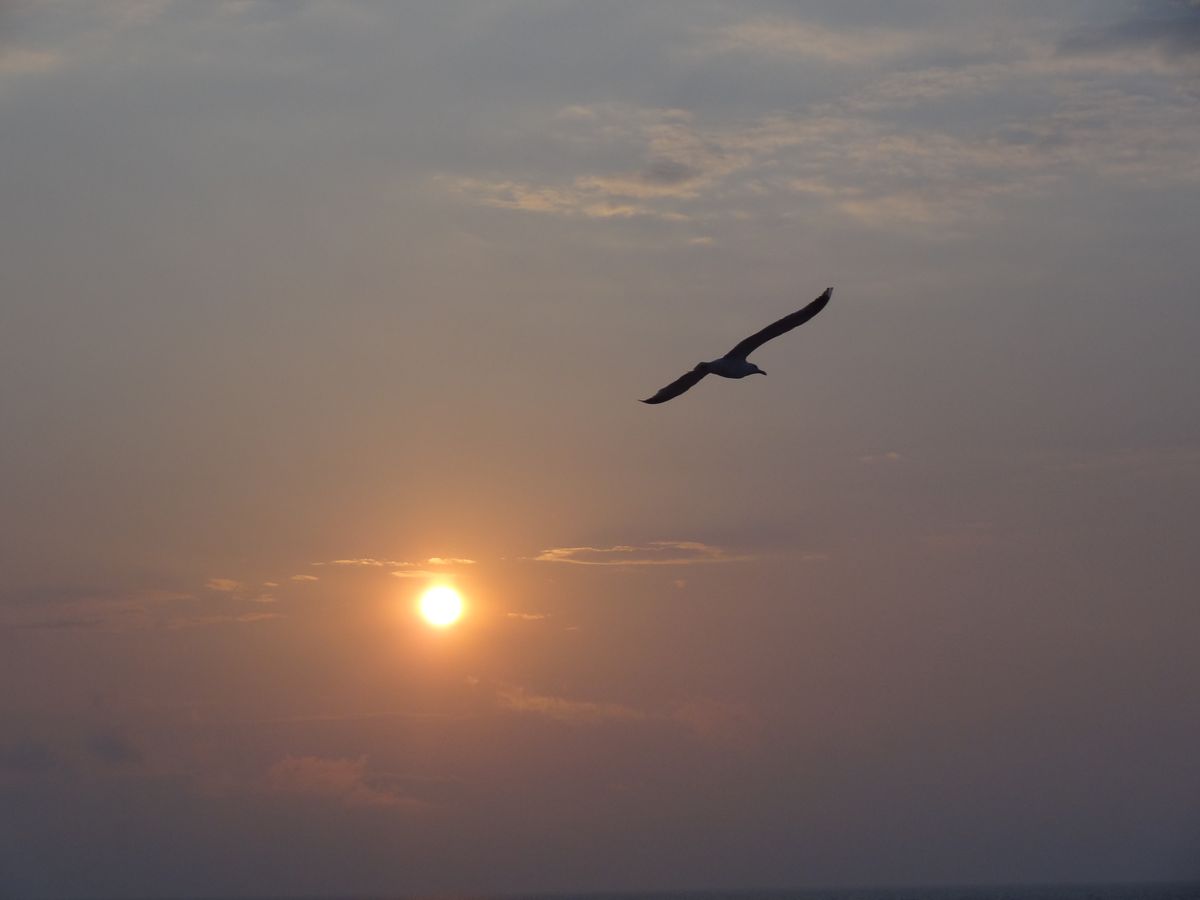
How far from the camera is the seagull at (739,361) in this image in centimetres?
4444

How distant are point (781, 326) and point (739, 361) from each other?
2.14m

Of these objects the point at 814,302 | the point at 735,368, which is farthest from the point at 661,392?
the point at 814,302

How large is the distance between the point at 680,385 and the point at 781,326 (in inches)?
179

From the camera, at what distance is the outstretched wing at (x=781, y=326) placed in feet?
144

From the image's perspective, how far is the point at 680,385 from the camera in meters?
46.7

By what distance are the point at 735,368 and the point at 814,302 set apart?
3954mm

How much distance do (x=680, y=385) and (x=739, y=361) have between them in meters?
2.48

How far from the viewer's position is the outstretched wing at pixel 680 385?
46.0 m

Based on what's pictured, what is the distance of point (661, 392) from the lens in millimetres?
46562

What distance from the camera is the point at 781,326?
4494 centimetres

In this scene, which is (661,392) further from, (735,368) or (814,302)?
(814,302)

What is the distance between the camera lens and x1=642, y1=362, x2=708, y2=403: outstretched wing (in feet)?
151

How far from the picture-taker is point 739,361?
4594 cm
